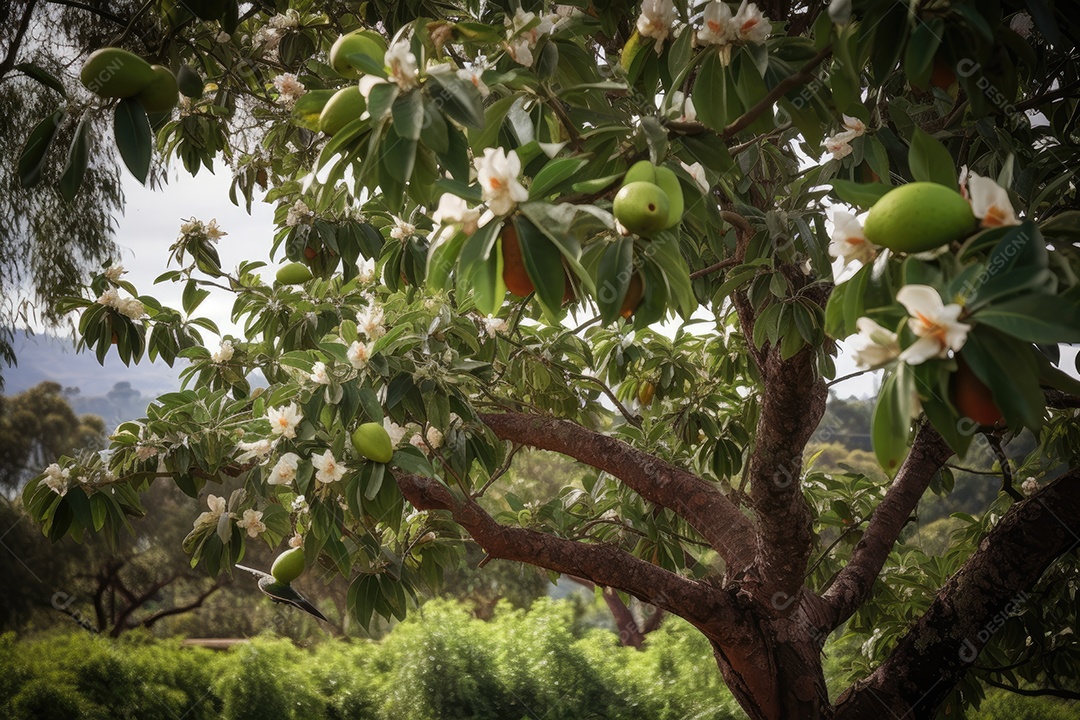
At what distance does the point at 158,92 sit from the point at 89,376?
5.61 metres

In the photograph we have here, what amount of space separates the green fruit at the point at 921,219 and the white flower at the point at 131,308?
5.60 ft

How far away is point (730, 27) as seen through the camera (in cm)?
80

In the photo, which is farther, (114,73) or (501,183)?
(114,73)

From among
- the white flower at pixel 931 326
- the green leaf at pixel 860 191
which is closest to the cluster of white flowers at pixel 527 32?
the green leaf at pixel 860 191

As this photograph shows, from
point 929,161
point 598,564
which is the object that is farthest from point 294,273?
point 929,161

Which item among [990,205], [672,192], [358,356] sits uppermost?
[358,356]

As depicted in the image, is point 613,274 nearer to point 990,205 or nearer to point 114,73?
point 990,205

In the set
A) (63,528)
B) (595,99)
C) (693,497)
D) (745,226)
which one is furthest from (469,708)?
(595,99)

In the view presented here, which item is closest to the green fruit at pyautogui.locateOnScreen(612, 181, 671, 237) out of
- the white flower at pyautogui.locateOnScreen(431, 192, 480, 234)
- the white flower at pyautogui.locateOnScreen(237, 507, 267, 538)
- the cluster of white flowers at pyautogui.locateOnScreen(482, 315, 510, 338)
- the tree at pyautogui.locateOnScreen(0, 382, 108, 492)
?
the white flower at pyautogui.locateOnScreen(431, 192, 480, 234)

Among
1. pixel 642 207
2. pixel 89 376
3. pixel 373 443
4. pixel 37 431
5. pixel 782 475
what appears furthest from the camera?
pixel 37 431

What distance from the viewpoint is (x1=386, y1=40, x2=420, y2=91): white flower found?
65cm

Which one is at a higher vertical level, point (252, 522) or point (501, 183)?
point (252, 522)

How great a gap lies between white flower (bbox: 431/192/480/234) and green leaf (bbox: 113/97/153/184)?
30 cm

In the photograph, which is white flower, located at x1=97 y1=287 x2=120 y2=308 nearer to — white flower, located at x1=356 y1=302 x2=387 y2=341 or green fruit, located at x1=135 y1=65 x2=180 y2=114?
white flower, located at x1=356 y1=302 x2=387 y2=341
